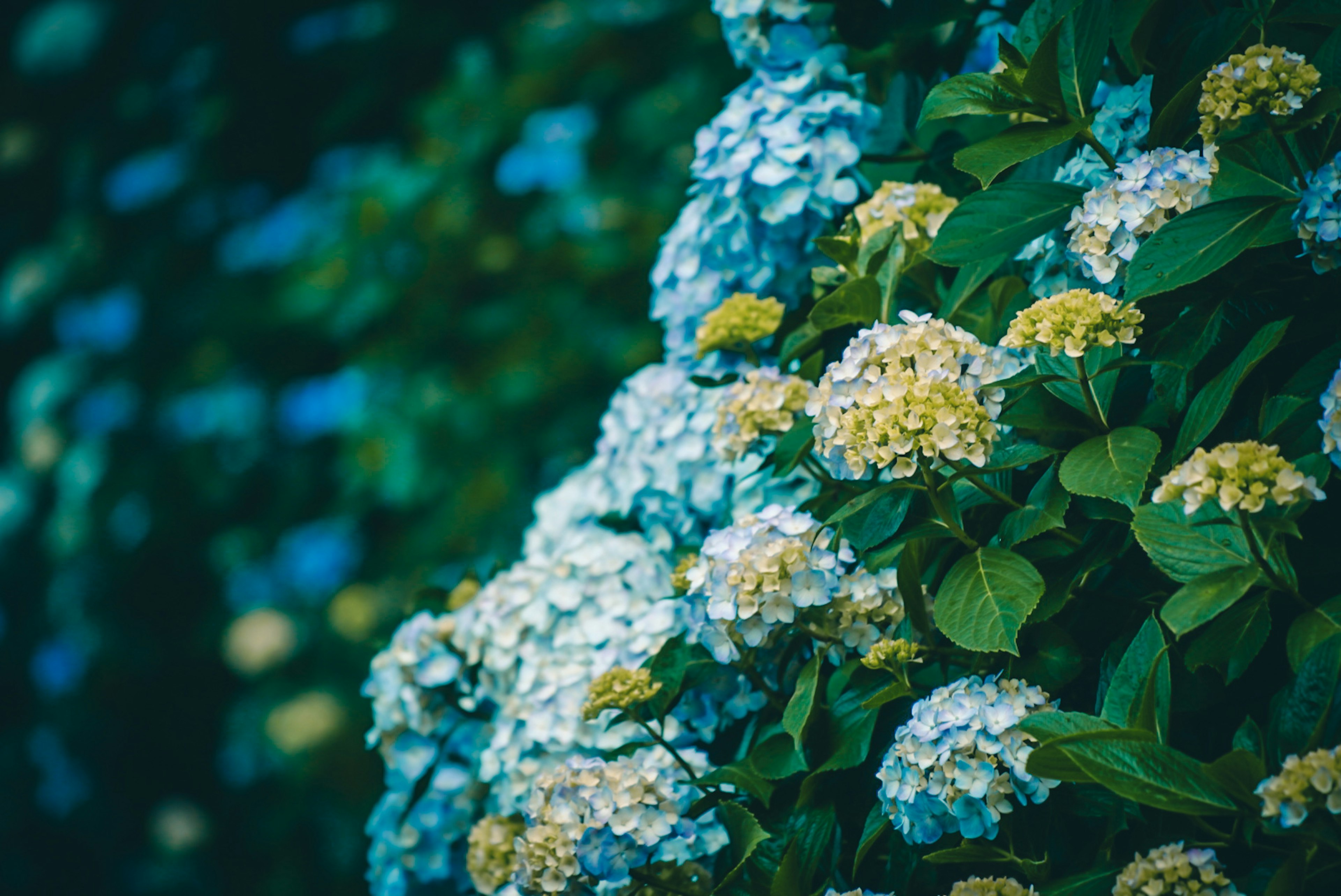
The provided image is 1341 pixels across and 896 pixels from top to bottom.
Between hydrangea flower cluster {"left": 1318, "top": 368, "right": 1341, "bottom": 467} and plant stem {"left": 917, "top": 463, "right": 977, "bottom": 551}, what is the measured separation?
0.85 feet

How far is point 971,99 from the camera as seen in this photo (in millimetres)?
897

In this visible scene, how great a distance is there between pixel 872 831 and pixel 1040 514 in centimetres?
29

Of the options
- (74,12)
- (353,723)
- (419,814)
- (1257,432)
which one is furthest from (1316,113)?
(74,12)

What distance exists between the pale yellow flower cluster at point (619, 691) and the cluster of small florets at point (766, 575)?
79mm

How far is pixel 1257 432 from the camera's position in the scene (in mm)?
791

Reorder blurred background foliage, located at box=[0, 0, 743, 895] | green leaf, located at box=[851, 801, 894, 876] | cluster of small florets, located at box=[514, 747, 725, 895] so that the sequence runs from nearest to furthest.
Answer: green leaf, located at box=[851, 801, 894, 876], cluster of small florets, located at box=[514, 747, 725, 895], blurred background foliage, located at box=[0, 0, 743, 895]

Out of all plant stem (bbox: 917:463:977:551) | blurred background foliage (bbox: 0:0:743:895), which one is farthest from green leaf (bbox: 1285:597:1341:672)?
blurred background foliage (bbox: 0:0:743:895)

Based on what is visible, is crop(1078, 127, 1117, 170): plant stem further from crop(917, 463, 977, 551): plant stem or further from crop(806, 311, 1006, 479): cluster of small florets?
crop(917, 463, 977, 551): plant stem

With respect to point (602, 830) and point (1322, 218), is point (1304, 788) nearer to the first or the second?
point (1322, 218)

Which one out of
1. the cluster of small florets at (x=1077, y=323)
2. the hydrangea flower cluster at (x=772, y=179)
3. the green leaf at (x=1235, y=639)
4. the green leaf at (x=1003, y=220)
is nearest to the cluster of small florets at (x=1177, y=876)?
the green leaf at (x=1235, y=639)

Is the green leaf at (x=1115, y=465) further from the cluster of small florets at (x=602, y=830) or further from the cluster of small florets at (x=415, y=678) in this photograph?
the cluster of small florets at (x=415, y=678)

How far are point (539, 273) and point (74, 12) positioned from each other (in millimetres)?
1580

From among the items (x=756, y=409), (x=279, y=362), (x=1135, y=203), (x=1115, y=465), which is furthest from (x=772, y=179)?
(x=279, y=362)

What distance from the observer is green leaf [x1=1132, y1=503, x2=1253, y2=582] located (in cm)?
72
